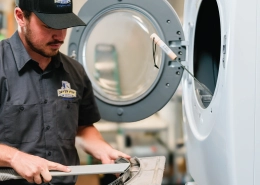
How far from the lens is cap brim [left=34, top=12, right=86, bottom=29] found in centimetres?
144

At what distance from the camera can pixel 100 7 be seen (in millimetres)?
1716

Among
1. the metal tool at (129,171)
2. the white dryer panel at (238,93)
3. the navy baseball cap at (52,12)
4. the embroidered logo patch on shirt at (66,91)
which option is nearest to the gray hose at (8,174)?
the metal tool at (129,171)

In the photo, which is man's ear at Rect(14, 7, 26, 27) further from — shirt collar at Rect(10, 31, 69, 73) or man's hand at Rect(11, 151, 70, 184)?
man's hand at Rect(11, 151, 70, 184)

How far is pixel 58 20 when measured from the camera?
4.80 ft

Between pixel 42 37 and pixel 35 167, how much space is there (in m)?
0.44

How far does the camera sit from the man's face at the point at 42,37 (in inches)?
58.6

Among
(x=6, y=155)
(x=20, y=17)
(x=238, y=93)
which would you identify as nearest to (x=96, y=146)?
(x=6, y=155)

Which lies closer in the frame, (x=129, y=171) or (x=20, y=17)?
(x=129, y=171)

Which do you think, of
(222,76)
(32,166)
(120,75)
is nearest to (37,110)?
(32,166)

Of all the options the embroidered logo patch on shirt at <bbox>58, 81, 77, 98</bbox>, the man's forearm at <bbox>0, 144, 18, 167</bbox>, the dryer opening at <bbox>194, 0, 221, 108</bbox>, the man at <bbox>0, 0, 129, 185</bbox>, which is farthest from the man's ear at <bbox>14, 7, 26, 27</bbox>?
the dryer opening at <bbox>194, 0, 221, 108</bbox>

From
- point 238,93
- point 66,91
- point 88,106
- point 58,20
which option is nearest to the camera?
point 238,93

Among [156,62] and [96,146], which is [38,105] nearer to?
[96,146]

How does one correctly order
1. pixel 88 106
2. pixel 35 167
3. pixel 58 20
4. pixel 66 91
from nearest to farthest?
pixel 35 167 → pixel 58 20 → pixel 66 91 → pixel 88 106

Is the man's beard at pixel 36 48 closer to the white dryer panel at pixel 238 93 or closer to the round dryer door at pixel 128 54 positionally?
the round dryer door at pixel 128 54
